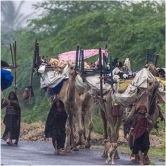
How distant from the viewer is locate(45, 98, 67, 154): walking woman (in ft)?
65.2

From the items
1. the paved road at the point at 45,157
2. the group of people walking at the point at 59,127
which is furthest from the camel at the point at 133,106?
the paved road at the point at 45,157

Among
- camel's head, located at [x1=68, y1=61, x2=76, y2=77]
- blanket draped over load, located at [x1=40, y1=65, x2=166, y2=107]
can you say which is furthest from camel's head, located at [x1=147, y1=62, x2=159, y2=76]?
camel's head, located at [x1=68, y1=61, x2=76, y2=77]

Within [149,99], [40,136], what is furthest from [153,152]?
[40,136]

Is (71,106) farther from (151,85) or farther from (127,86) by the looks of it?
(151,85)

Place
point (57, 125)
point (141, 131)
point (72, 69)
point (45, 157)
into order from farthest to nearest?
point (57, 125)
point (72, 69)
point (45, 157)
point (141, 131)

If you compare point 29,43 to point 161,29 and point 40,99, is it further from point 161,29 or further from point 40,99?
point 161,29

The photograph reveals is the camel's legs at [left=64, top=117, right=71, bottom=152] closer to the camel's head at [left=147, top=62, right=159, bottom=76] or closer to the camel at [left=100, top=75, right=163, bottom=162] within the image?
the camel at [left=100, top=75, right=163, bottom=162]

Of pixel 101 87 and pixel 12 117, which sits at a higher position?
pixel 101 87

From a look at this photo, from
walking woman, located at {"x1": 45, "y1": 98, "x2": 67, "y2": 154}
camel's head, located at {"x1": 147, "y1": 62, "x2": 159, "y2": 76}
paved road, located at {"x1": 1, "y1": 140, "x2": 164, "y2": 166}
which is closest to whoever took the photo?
paved road, located at {"x1": 1, "y1": 140, "x2": 164, "y2": 166}

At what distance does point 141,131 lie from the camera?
16984 mm

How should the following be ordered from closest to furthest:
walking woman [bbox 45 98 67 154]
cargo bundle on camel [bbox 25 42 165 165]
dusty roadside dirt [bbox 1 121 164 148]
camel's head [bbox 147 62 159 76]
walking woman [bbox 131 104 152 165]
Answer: walking woman [bbox 131 104 152 165], cargo bundle on camel [bbox 25 42 165 165], camel's head [bbox 147 62 159 76], walking woman [bbox 45 98 67 154], dusty roadside dirt [bbox 1 121 164 148]

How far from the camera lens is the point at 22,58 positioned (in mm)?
44938

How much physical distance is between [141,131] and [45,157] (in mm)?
2780

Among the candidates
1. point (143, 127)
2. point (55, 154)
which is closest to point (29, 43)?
point (55, 154)
